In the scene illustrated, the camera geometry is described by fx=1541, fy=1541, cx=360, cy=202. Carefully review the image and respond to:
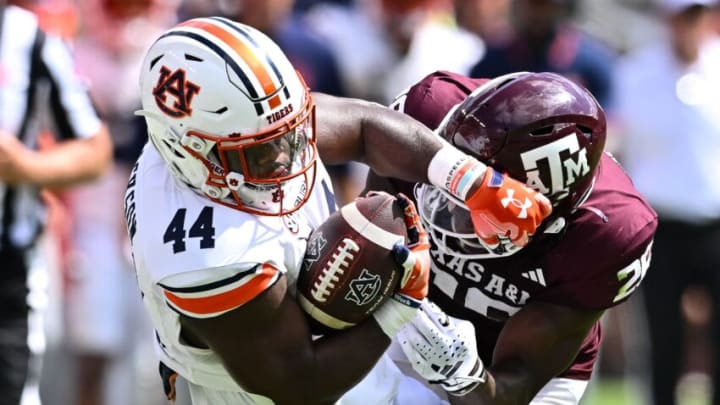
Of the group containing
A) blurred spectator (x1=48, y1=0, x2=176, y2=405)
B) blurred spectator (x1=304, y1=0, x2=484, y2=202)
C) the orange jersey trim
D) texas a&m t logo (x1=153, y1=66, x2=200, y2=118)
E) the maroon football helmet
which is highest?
texas a&m t logo (x1=153, y1=66, x2=200, y2=118)

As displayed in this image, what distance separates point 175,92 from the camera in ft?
12.2

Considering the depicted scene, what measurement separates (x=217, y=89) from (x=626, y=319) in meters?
5.35

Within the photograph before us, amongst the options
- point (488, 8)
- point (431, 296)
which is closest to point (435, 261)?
point (431, 296)

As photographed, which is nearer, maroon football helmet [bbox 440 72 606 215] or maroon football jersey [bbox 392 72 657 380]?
maroon football helmet [bbox 440 72 606 215]

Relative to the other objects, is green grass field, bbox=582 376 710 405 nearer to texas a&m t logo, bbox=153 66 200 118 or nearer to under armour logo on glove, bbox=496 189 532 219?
under armour logo on glove, bbox=496 189 532 219

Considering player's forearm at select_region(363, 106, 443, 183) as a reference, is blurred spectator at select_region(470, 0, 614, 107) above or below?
below

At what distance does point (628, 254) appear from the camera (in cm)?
417

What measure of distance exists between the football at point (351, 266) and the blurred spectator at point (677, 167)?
3411 mm

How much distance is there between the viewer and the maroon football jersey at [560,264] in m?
4.17

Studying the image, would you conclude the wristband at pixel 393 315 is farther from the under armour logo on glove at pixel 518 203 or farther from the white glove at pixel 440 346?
the under armour logo on glove at pixel 518 203

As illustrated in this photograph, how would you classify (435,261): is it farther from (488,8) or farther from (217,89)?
(488,8)

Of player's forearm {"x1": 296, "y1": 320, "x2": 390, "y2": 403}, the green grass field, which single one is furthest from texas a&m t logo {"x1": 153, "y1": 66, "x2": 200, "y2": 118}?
the green grass field

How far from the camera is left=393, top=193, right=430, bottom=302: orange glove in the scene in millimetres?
3730

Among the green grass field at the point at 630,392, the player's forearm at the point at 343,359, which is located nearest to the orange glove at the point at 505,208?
the player's forearm at the point at 343,359
